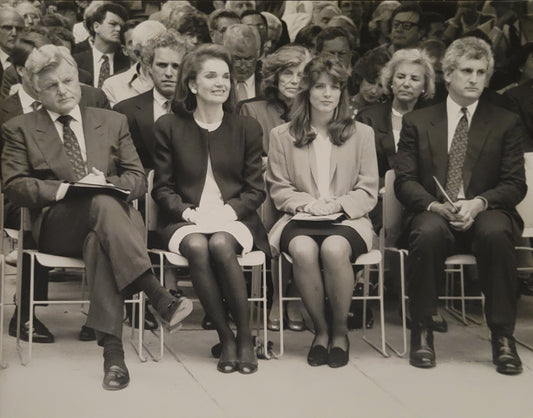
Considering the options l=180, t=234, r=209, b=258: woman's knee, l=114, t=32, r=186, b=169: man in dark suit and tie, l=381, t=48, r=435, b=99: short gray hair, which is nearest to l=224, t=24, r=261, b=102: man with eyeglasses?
l=114, t=32, r=186, b=169: man in dark suit and tie

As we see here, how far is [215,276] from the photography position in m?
4.79

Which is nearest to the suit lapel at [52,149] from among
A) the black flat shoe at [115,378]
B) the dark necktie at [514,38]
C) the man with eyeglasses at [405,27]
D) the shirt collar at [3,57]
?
the black flat shoe at [115,378]

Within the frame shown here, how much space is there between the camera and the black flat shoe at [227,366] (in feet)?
15.3

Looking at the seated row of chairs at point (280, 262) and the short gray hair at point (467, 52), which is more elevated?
the short gray hair at point (467, 52)

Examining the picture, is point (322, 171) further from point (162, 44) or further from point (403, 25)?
point (403, 25)

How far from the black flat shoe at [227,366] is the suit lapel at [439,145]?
144 centimetres

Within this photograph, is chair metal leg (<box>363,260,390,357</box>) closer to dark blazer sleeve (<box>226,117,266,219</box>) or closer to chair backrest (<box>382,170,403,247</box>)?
chair backrest (<box>382,170,403,247</box>)

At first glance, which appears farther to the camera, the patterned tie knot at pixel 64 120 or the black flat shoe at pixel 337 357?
the patterned tie knot at pixel 64 120

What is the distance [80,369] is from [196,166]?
3.76 ft

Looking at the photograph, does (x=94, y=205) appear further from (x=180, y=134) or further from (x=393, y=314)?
(x=393, y=314)

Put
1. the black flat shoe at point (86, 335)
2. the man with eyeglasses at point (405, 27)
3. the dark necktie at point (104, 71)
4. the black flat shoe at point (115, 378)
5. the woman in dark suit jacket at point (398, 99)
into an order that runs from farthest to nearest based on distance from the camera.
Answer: the man with eyeglasses at point (405, 27) < the dark necktie at point (104, 71) < the woman in dark suit jacket at point (398, 99) < the black flat shoe at point (86, 335) < the black flat shoe at point (115, 378)

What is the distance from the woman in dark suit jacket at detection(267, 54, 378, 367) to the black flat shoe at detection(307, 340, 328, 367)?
95mm

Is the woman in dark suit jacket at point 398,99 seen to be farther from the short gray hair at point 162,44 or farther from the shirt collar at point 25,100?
the shirt collar at point 25,100

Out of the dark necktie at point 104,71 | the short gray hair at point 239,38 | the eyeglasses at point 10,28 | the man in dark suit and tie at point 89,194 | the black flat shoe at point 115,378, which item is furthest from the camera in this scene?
the eyeglasses at point 10,28
